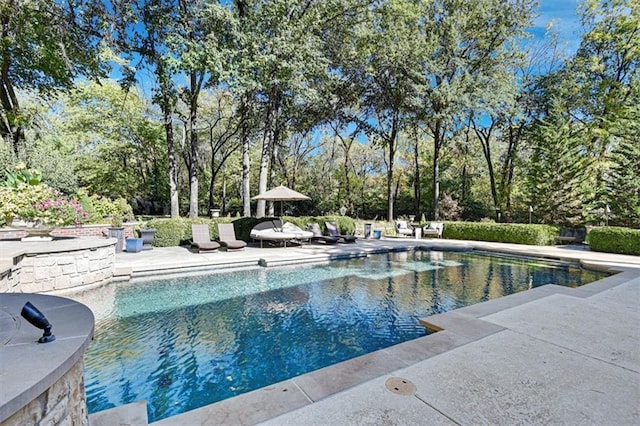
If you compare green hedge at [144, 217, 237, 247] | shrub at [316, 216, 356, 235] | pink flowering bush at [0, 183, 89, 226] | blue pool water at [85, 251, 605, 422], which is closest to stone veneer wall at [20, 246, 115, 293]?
blue pool water at [85, 251, 605, 422]

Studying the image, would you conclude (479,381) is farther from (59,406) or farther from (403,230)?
(403,230)

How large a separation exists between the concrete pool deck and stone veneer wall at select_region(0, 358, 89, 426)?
0.47 m

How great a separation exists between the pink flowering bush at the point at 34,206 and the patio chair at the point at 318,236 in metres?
7.42

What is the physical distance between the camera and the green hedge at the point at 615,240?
964 cm

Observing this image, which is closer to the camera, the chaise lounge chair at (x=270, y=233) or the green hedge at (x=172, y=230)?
the green hedge at (x=172, y=230)

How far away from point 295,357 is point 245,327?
3.57 feet

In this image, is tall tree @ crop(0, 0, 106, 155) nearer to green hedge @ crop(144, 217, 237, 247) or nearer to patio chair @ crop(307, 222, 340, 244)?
green hedge @ crop(144, 217, 237, 247)

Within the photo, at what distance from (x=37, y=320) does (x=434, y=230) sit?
1456 centimetres

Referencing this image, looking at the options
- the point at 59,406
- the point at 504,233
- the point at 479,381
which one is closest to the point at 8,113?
the point at 59,406

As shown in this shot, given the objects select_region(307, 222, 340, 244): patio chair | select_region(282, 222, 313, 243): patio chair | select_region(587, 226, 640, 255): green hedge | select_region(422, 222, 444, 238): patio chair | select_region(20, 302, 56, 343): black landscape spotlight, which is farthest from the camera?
select_region(422, 222, 444, 238): patio chair

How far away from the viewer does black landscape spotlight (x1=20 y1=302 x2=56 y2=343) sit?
1526 mm

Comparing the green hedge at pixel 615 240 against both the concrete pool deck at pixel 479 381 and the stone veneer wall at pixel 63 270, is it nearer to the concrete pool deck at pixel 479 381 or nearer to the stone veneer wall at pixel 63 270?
the concrete pool deck at pixel 479 381

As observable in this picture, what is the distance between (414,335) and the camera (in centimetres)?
418

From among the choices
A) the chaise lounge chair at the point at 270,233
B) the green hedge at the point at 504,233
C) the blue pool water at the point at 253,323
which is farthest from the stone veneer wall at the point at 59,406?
the green hedge at the point at 504,233
